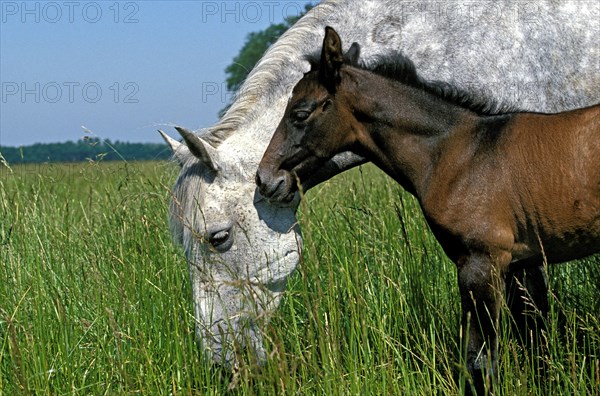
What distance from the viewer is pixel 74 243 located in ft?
19.4

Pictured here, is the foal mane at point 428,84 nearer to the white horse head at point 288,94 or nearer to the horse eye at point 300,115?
the horse eye at point 300,115

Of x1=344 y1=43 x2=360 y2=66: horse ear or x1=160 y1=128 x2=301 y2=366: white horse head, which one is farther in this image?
x1=160 y1=128 x2=301 y2=366: white horse head

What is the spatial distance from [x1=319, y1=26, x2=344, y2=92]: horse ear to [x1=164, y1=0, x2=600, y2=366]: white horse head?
538 mm

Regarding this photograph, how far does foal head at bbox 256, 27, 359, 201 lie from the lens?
4051mm

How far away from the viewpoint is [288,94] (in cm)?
474

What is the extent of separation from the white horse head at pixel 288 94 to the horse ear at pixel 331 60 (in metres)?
0.54

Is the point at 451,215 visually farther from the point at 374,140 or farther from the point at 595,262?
the point at 595,262

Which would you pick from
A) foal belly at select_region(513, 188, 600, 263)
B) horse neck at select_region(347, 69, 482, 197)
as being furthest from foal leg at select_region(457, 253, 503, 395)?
horse neck at select_region(347, 69, 482, 197)

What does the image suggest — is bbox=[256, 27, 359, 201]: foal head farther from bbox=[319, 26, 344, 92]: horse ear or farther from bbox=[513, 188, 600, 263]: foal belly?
bbox=[513, 188, 600, 263]: foal belly

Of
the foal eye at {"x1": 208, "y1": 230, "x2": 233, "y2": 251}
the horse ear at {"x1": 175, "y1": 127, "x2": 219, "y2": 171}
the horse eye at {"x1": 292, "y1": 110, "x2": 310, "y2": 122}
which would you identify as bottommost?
the foal eye at {"x1": 208, "y1": 230, "x2": 233, "y2": 251}

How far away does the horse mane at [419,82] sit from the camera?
408cm

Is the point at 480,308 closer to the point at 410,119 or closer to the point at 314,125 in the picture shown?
the point at 410,119

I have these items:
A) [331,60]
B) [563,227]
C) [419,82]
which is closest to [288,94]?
[331,60]

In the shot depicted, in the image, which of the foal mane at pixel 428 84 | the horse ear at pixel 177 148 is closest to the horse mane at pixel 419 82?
the foal mane at pixel 428 84
